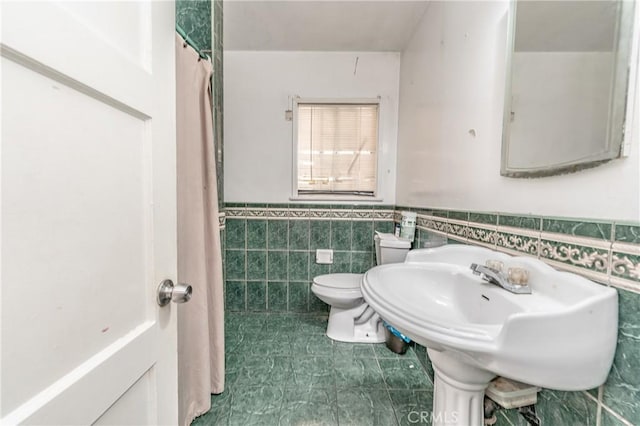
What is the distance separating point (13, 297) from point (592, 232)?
3.73 feet

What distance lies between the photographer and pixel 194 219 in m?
1.13

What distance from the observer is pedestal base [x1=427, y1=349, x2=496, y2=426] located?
0.73 meters

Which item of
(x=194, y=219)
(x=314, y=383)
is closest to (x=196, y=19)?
(x=194, y=219)

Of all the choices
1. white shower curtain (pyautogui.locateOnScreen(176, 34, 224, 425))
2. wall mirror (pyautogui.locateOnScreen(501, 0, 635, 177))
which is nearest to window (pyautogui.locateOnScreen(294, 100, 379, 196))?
white shower curtain (pyautogui.locateOnScreen(176, 34, 224, 425))

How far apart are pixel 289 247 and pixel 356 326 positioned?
85 centimetres

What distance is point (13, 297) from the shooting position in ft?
1.06

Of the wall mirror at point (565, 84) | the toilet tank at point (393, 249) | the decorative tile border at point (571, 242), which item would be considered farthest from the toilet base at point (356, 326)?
the wall mirror at point (565, 84)

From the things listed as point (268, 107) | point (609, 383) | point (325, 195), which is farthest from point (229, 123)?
point (609, 383)

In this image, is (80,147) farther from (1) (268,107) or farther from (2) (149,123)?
(1) (268,107)

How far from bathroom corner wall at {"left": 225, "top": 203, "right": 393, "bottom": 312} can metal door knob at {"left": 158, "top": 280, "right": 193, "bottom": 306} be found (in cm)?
161

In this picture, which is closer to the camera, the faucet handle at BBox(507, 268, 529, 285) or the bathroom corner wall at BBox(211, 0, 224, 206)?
the faucet handle at BBox(507, 268, 529, 285)

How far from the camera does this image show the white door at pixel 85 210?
12.7 inches

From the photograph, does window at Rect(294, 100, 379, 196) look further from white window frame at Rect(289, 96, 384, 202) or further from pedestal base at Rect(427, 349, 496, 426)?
pedestal base at Rect(427, 349, 496, 426)

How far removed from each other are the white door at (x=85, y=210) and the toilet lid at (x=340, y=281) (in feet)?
4.17
